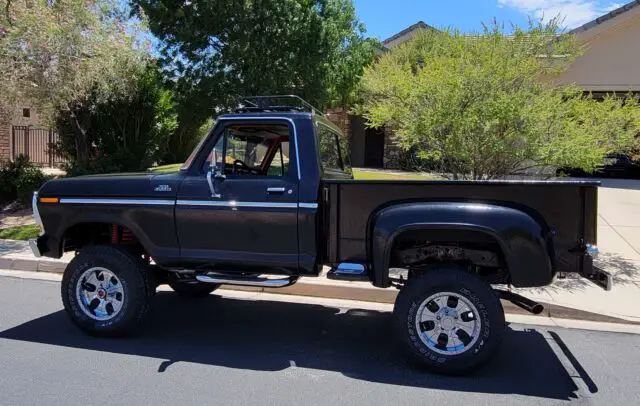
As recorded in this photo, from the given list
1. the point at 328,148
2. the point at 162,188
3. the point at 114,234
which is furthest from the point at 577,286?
the point at 114,234

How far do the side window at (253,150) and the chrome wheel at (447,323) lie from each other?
1678 millimetres

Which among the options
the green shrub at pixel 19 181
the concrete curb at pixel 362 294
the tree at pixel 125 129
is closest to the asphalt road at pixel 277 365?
the concrete curb at pixel 362 294

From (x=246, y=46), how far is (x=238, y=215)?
22.2 feet

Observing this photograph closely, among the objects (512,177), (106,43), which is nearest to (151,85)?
(106,43)

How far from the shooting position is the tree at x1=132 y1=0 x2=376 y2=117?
10.3 meters

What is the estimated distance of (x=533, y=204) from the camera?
4164mm

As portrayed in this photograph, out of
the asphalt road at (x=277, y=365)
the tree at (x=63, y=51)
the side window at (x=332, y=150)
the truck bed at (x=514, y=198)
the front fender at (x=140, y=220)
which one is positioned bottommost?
the asphalt road at (x=277, y=365)

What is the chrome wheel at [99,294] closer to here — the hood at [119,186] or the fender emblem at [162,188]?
the hood at [119,186]

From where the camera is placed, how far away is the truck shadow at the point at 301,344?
4.27 metres

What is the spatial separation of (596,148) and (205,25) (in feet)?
24.5

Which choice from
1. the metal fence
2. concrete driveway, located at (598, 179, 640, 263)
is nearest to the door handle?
concrete driveway, located at (598, 179, 640, 263)

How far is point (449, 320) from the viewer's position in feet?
14.0

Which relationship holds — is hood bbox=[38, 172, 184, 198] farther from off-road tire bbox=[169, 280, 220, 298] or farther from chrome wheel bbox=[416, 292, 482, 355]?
chrome wheel bbox=[416, 292, 482, 355]

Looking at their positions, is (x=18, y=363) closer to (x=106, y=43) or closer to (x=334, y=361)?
(x=334, y=361)
